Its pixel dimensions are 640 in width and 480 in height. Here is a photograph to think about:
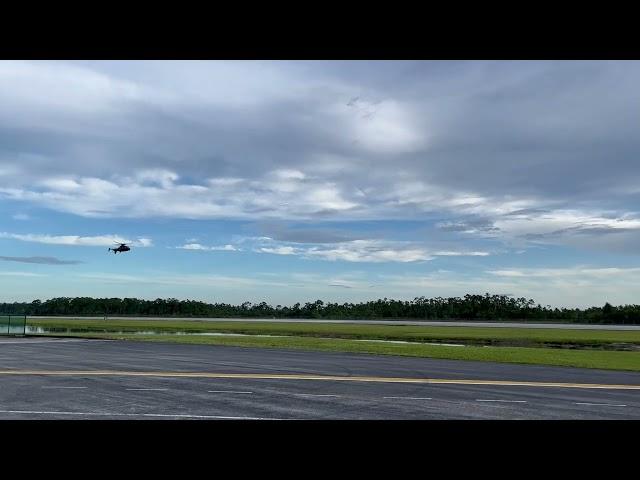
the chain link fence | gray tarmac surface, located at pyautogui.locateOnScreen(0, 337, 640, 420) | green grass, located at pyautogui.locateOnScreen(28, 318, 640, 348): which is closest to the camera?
gray tarmac surface, located at pyautogui.locateOnScreen(0, 337, 640, 420)

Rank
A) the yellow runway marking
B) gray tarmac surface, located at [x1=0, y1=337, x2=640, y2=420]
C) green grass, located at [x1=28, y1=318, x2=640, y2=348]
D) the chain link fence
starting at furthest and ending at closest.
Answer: the chain link fence → green grass, located at [x1=28, y1=318, x2=640, y2=348] → the yellow runway marking → gray tarmac surface, located at [x1=0, y1=337, x2=640, y2=420]

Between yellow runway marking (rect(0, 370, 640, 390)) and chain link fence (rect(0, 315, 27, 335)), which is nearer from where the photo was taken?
yellow runway marking (rect(0, 370, 640, 390))

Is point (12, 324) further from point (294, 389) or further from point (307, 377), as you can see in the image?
point (294, 389)

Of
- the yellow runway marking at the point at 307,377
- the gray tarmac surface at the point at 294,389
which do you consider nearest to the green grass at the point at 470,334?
the gray tarmac surface at the point at 294,389

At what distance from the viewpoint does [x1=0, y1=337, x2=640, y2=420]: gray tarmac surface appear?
37.8 feet

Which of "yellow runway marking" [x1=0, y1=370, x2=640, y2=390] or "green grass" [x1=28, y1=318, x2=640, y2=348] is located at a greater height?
"yellow runway marking" [x1=0, y1=370, x2=640, y2=390]

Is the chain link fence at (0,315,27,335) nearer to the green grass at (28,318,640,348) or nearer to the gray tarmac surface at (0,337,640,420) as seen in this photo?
the green grass at (28,318,640,348)

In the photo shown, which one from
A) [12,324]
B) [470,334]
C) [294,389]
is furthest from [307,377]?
[12,324]

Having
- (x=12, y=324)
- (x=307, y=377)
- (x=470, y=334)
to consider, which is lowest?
(x=470, y=334)

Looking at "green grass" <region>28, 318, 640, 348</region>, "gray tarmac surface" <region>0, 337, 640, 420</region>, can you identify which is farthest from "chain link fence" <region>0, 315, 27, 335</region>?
"gray tarmac surface" <region>0, 337, 640, 420</region>

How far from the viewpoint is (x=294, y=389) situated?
48.2 ft
